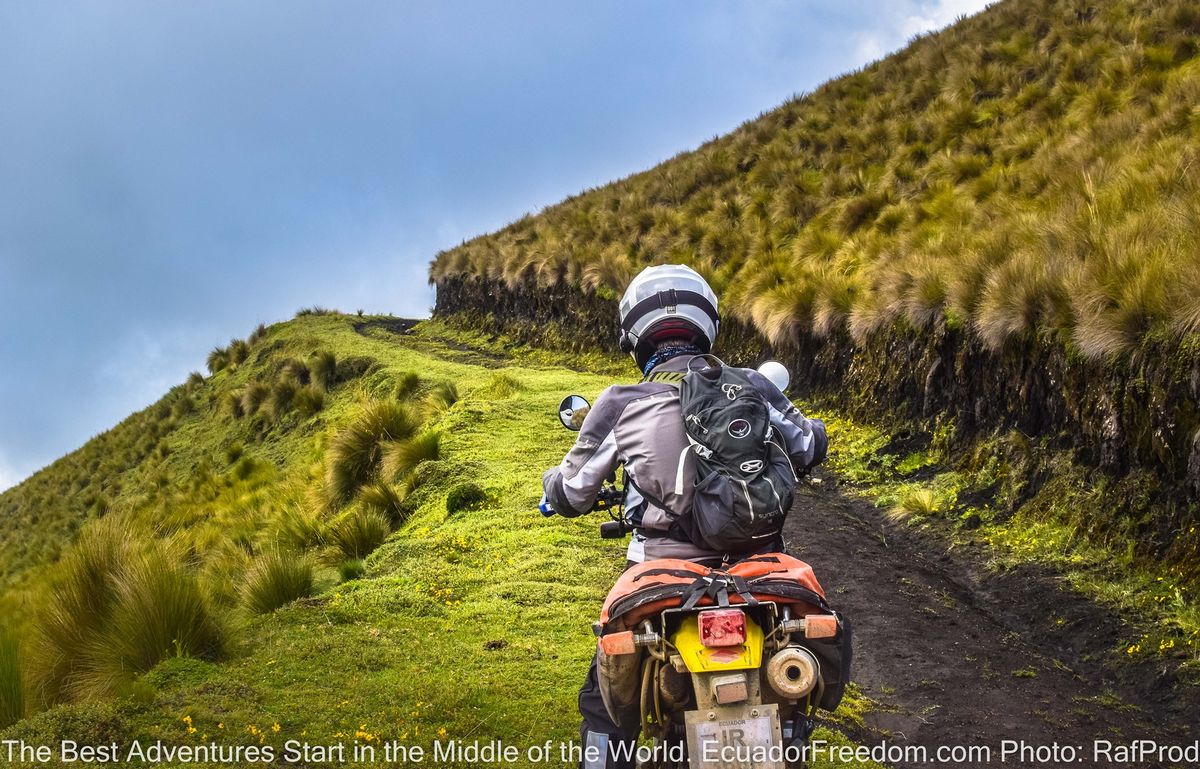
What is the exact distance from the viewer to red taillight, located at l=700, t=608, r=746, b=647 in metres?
2.51

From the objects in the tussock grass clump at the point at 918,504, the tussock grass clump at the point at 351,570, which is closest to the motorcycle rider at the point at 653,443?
the tussock grass clump at the point at 351,570

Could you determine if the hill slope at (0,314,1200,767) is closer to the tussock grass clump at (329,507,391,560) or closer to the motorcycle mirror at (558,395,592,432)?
the tussock grass clump at (329,507,391,560)

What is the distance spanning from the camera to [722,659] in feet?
8.22

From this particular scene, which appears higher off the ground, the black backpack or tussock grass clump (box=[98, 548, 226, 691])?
the black backpack

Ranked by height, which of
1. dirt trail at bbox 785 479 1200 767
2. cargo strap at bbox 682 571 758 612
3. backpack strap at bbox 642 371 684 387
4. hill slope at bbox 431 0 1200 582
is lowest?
dirt trail at bbox 785 479 1200 767

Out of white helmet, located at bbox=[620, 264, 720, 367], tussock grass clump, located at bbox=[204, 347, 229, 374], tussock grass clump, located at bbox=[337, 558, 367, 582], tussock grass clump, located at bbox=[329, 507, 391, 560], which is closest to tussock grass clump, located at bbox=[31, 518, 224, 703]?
tussock grass clump, located at bbox=[337, 558, 367, 582]

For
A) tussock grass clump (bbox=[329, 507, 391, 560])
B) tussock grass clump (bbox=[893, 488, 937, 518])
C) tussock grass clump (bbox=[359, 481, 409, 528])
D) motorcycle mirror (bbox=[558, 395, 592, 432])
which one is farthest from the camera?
tussock grass clump (bbox=[359, 481, 409, 528])

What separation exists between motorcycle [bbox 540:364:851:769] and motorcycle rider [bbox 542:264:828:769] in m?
0.21

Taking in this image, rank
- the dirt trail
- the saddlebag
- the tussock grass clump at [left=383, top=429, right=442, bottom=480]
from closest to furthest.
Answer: the saddlebag, the dirt trail, the tussock grass clump at [left=383, top=429, right=442, bottom=480]

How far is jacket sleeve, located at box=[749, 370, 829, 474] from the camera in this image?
3346mm

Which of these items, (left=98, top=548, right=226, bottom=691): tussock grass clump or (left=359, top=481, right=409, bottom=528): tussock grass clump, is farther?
(left=359, top=481, right=409, bottom=528): tussock grass clump

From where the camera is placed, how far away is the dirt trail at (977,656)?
4461 millimetres

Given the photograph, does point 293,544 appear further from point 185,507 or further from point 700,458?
point 185,507

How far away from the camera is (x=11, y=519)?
28578 millimetres
